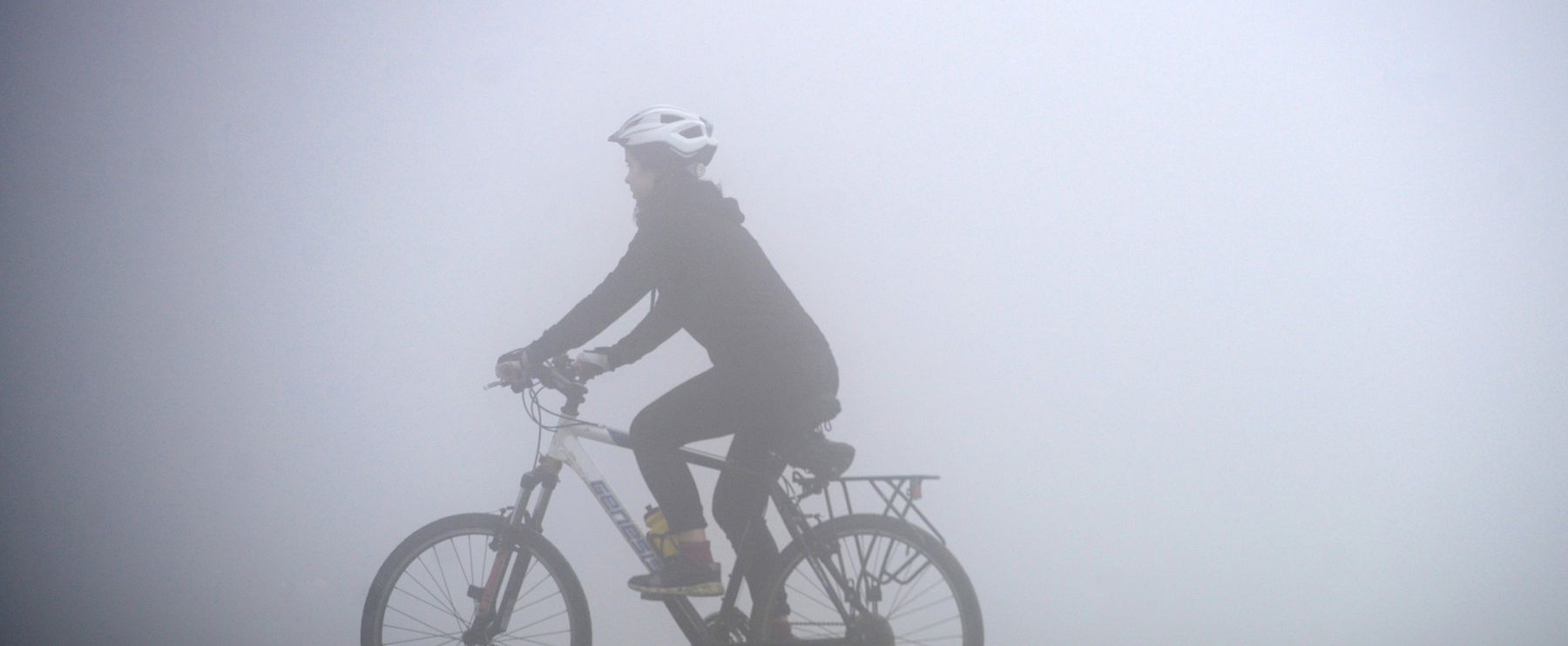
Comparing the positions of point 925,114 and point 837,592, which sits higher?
point 925,114

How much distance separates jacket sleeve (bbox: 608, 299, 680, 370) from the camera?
2.39 meters

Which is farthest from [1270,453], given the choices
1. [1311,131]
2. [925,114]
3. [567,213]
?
[567,213]

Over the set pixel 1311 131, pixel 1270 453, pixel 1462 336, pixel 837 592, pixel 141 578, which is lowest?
pixel 837 592

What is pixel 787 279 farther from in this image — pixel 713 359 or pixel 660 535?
pixel 660 535

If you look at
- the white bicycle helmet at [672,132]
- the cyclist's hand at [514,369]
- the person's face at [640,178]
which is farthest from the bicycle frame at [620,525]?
the white bicycle helmet at [672,132]

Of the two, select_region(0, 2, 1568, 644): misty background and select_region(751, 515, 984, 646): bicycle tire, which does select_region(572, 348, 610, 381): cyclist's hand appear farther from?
select_region(0, 2, 1568, 644): misty background

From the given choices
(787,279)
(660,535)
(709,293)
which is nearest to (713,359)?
(709,293)

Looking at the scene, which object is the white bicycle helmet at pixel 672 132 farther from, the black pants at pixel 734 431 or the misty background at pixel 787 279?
the misty background at pixel 787 279

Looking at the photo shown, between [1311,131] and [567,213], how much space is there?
7.49 feet

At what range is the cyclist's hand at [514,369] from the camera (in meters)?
2.27

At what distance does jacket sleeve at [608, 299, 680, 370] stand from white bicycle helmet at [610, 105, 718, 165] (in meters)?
0.35

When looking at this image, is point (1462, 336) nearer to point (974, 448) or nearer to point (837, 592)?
point (974, 448)

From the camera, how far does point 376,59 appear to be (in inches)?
127

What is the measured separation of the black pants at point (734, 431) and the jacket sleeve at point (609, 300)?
217 mm
